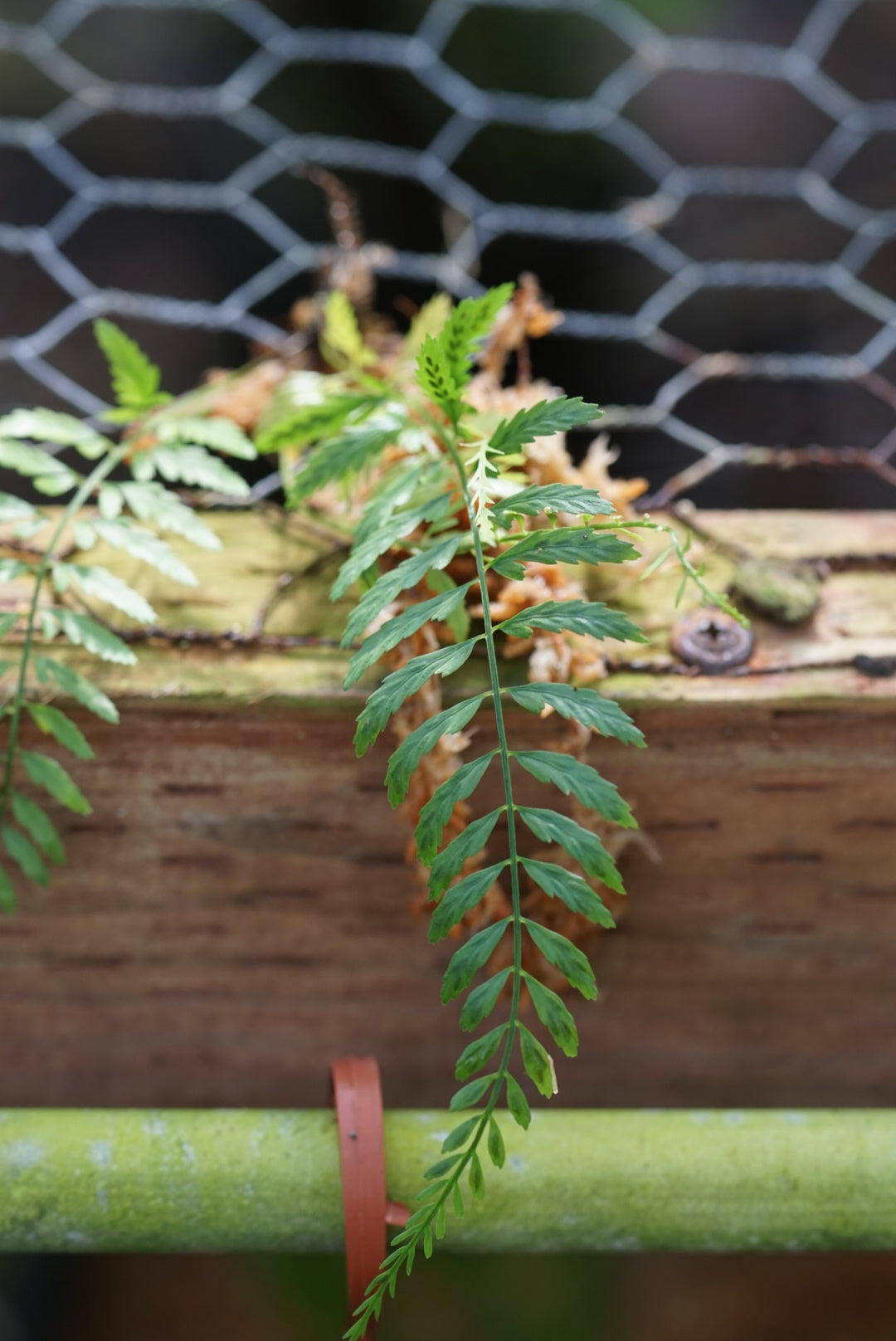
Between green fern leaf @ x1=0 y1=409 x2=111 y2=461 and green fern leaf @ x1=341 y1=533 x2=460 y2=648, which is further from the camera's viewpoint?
green fern leaf @ x1=0 y1=409 x2=111 y2=461

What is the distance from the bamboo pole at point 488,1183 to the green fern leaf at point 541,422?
0.25 m

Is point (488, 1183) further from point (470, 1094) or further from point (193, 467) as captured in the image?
point (193, 467)

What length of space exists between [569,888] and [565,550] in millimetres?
105

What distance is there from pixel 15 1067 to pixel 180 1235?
0.61 ft

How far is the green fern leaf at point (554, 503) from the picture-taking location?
38 cm

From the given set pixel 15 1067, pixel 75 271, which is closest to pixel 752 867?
pixel 15 1067

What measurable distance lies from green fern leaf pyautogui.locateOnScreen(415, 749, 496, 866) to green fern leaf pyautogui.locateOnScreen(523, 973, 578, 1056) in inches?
1.9

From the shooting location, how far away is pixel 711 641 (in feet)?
1.71

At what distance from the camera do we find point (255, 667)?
52cm

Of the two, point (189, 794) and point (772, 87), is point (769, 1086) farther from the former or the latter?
point (772, 87)

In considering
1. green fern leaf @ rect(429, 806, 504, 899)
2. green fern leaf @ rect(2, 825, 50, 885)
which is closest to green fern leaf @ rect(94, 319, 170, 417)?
green fern leaf @ rect(2, 825, 50, 885)

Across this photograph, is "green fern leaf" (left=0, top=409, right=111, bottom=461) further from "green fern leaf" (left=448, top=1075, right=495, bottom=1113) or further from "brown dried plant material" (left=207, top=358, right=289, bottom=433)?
"green fern leaf" (left=448, top=1075, right=495, bottom=1113)

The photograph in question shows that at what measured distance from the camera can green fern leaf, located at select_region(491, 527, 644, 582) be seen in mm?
375

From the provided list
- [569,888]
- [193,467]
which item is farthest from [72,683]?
[569,888]
